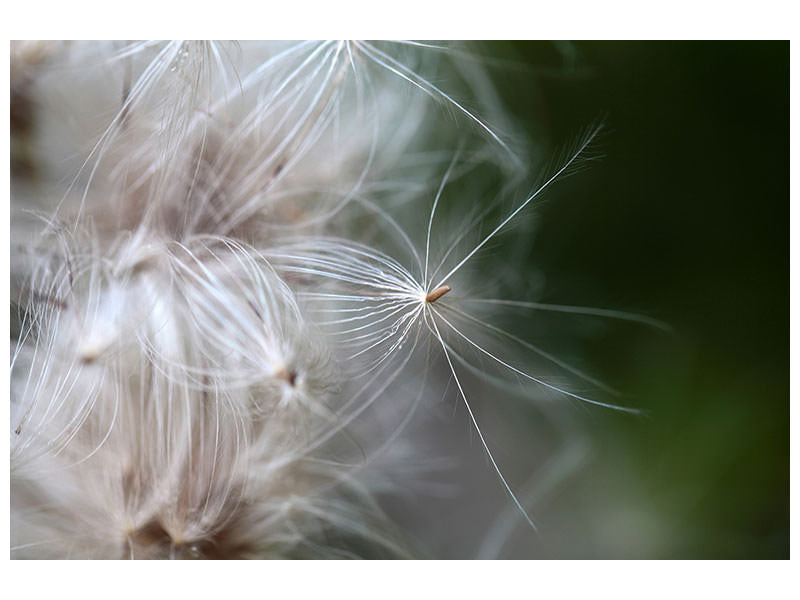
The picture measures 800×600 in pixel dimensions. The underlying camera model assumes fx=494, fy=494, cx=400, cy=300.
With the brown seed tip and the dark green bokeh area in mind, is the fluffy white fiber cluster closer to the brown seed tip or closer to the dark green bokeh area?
the brown seed tip

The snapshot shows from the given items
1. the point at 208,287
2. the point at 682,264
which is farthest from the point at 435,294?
the point at 682,264

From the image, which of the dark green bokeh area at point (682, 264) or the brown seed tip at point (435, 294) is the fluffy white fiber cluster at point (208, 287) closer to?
the brown seed tip at point (435, 294)

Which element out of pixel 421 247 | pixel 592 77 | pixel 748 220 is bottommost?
pixel 421 247

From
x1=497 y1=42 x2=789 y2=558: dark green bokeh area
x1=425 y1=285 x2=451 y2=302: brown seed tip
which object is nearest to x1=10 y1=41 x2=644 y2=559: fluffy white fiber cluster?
x1=425 y1=285 x2=451 y2=302: brown seed tip

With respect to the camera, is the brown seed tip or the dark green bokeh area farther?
the dark green bokeh area
